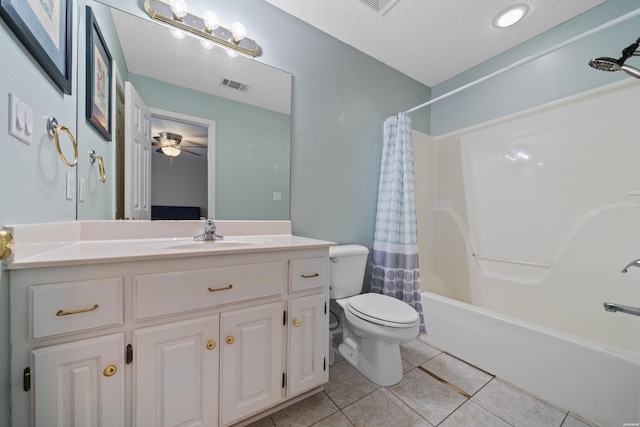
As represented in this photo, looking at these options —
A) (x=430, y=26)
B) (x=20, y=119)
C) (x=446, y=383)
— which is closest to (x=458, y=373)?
(x=446, y=383)

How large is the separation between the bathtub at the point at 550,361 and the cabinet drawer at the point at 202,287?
1.33 metres

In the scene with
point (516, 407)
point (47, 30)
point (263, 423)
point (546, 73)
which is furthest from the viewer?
point (546, 73)

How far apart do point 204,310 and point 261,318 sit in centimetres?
Answer: 24

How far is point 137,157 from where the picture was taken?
4.00 ft

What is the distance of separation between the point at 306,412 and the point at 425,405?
2.05 feet

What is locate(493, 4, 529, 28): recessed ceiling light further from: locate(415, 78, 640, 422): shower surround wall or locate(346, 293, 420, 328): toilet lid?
locate(346, 293, 420, 328): toilet lid

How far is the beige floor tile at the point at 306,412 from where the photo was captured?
3.69 feet

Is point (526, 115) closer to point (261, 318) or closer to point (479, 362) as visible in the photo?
point (479, 362)

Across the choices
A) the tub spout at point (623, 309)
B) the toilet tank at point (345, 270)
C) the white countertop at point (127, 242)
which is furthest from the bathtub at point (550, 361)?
the white countertop at point (127, 242)

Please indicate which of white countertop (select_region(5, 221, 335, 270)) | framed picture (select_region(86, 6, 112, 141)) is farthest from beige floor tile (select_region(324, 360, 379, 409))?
framed picture (select_region(86, 6, 112, 141))

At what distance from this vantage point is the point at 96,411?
2.37 ft

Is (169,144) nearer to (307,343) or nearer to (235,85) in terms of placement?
(235,85)

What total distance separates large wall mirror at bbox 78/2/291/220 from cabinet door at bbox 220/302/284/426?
26.2 inches

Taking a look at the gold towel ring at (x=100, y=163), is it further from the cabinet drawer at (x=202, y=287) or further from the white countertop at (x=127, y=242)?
the cabinet drawer at (x=202, y=287)
